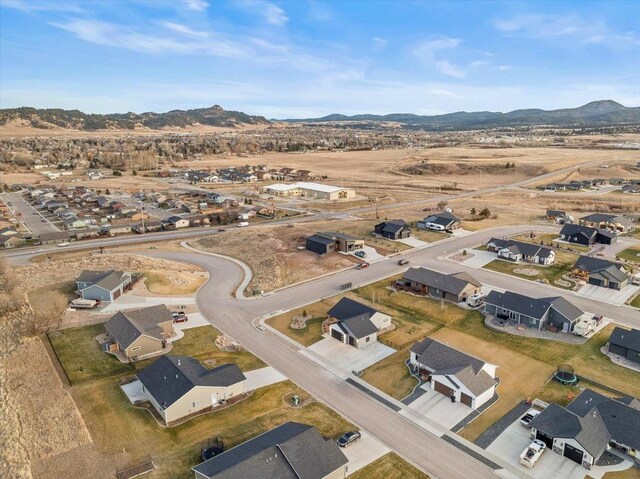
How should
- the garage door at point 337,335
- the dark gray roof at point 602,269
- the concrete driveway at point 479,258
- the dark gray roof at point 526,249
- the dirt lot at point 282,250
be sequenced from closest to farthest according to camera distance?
the garage door at point 337,335
the dark gray roof at point 602,269
the dirt lot at point 282,250
the dark gray roof at point 526,249
the concrete driveway at point 479,258

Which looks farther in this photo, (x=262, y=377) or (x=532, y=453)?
(x=262, y=377)

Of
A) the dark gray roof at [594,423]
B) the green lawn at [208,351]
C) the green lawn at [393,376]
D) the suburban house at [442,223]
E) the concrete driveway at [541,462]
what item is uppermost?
the suburban house at [442,223]

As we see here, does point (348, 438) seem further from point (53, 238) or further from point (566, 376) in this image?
point (53, 238)

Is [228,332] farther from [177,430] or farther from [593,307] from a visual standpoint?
[593,307]

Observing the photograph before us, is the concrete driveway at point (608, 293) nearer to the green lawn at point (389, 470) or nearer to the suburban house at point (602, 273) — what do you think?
the suburban house at point (602, 273)

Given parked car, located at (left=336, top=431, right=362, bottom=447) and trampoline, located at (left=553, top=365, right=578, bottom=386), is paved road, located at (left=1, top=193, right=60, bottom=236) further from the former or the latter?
trampoline, located at (left=553, top=365, right=578, bottom=386)

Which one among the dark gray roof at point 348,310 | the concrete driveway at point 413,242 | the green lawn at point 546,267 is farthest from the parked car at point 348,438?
the concrete driveway at point 413,242

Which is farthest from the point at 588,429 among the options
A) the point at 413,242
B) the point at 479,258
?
the point at 413,242
